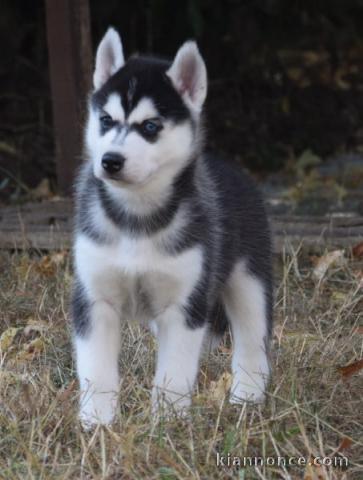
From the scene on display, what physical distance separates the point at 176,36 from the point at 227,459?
697 cm

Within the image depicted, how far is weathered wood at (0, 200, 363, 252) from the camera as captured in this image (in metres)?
7.08

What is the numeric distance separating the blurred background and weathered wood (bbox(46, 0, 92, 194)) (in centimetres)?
105

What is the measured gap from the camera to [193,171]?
4.81m

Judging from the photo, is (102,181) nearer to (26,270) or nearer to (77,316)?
(77,316)

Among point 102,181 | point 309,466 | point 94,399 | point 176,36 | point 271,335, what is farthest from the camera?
point 176,36

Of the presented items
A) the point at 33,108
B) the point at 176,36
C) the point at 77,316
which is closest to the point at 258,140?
the point at 176,36

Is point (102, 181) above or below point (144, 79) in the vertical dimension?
below

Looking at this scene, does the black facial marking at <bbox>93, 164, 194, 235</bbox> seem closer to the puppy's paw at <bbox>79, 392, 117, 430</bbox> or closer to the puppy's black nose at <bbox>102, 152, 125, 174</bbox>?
the puppy's black nose at <bbox>102, 152, 125, 174</bbox>

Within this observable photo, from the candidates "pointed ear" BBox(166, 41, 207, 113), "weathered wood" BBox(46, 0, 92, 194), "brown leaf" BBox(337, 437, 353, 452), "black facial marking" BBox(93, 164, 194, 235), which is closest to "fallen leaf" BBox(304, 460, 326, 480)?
"brown leaf" BBox(337, 437, 353, 452)

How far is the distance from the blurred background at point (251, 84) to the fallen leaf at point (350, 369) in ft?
12.7

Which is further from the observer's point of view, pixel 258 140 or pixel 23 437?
pixel 258 140

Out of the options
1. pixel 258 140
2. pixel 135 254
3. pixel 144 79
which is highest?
pixel 144 79

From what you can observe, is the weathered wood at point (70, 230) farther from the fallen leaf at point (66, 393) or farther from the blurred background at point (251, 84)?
the fallen leaf at point (66, 393)

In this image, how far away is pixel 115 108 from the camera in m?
4.51
